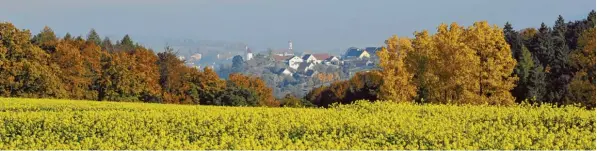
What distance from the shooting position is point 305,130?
14422mm

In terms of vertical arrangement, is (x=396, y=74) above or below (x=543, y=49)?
below

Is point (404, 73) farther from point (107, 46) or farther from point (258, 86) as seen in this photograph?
point (107, 46)

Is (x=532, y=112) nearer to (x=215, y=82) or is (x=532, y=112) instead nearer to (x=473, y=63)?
(x=473, y=63)

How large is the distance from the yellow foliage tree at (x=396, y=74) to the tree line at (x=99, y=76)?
21735 mm

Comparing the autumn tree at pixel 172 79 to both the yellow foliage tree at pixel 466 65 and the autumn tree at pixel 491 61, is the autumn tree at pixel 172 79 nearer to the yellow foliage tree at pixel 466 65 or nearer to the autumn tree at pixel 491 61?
the yellow foliage tree at pixel 466 65

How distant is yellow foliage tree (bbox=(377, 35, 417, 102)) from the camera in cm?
4219

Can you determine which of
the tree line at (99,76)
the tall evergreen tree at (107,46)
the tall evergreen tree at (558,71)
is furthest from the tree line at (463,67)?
the tall evergreen tree at (107,46)

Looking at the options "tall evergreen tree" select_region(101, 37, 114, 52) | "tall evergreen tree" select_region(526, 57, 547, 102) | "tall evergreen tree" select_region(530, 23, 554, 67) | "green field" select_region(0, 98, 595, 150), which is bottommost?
"green field" select_region(0, 98, 595, 150)

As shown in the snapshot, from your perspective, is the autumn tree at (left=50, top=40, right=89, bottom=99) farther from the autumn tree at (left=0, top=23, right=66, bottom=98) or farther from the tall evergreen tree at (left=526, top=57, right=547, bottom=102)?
the tall evergreen tree at (left=526, top=57, right=547, bottom=102)

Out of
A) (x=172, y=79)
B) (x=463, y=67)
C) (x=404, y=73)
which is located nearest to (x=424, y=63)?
(x=463, y=67)

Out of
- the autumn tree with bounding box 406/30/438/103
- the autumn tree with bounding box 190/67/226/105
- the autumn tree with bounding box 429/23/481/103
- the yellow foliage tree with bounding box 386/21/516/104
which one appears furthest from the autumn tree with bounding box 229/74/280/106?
the autumn tree with bounding box 429/23/481/103

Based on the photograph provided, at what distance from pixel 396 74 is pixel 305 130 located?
29.4 meters

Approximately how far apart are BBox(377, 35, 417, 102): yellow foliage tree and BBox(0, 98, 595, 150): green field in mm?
23059

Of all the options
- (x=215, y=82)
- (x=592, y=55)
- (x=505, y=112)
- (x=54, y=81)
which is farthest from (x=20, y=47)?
(x=505, y=112)
